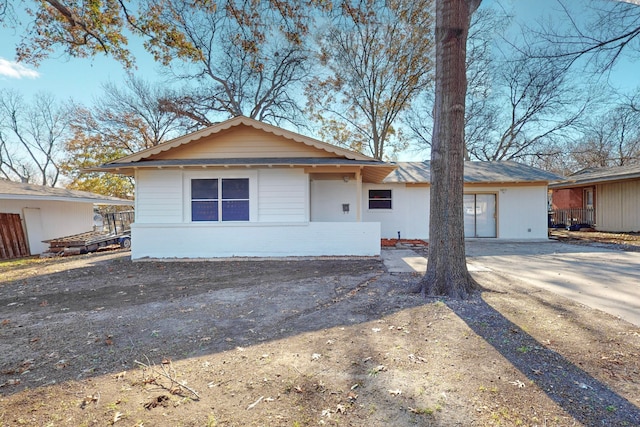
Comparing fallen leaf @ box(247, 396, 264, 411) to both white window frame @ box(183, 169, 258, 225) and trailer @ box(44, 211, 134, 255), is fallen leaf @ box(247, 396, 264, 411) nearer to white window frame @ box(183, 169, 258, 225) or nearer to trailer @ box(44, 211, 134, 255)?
white window frame @ box(183, 169, 258, 225)

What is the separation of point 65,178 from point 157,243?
29097 millimetres

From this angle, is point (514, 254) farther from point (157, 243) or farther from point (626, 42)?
point (157, 243)

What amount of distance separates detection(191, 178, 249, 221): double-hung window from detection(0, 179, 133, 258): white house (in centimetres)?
880

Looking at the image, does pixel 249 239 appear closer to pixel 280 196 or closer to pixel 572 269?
pixel 280 196

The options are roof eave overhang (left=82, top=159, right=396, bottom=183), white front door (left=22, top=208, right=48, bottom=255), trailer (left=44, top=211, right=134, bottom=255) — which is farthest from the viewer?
white front door (left=22, top=208, right=48, bottom=255)

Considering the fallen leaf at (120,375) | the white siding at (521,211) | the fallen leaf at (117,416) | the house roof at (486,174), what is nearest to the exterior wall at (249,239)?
the house roof at (486,174)

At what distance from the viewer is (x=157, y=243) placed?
9.35 meters

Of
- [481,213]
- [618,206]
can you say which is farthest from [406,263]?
[618,206]

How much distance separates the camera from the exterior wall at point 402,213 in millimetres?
13820

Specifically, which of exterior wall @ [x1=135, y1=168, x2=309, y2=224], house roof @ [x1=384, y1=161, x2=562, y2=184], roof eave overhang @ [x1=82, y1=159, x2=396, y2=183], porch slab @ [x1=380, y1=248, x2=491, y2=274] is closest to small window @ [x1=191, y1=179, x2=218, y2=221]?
exterior wall @ [x1=135, y1=168, x2=309, y2=224]

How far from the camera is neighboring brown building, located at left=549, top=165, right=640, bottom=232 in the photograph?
15773 mm

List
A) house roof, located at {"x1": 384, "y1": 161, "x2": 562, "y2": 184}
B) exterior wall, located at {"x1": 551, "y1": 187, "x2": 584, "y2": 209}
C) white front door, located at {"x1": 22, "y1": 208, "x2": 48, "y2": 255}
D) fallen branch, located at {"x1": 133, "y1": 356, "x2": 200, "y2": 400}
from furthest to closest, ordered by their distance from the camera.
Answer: exterior wall, located at {"x1": 551, "y1": 187, "x2": 584, "y2": 209} → white front door, located at {"x1": 22, "y1": 208, "x2": 48, "y2": 255} → house roof, located at {"x1": 384, "y1": 161, "x2": 562, "y2": 184} → fallen branch, located at {"x1": 133, "y1": 356, "x2": 200, "y2": 400}

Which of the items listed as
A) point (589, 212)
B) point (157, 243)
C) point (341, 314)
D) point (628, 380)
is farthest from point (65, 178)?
point (589, 212)

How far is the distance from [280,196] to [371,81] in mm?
16914
